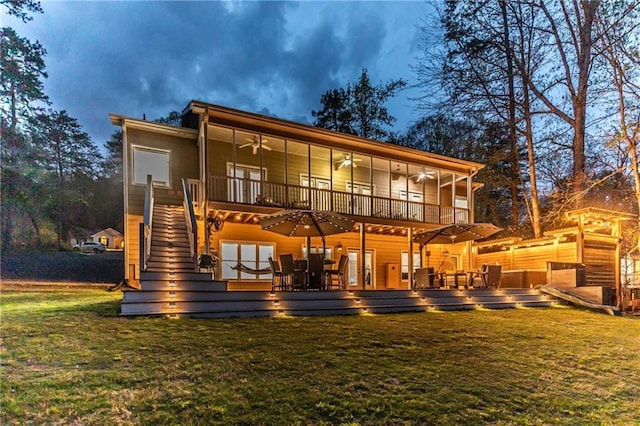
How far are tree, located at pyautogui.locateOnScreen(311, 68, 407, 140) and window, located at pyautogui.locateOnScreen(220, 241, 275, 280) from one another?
660 inches

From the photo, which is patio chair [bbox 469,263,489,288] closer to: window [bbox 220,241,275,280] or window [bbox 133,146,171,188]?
window [bbox 220,241,275,280]

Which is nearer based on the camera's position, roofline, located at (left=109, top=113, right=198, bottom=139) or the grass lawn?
the grass lawn

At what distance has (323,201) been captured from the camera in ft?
44.1

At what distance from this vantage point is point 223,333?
546 centimetres

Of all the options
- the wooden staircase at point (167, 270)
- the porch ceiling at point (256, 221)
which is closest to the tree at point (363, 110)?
the porch ceiling at point (256, 221)

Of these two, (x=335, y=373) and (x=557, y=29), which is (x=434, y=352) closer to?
(x=335, y=373)

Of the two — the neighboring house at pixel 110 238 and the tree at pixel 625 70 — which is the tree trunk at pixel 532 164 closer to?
the tree at pixel 625 70

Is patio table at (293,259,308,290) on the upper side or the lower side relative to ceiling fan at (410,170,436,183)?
lower

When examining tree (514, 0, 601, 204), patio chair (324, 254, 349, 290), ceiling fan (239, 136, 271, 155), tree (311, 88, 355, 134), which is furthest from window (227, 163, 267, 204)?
tree (311, 88, 355, 134)

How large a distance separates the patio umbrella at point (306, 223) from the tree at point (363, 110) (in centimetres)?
1813

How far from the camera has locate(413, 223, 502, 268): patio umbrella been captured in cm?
1180

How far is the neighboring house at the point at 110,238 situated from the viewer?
3173cm

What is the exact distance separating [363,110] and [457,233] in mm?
17804

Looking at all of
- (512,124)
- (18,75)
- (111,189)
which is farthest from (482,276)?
(111,189)
